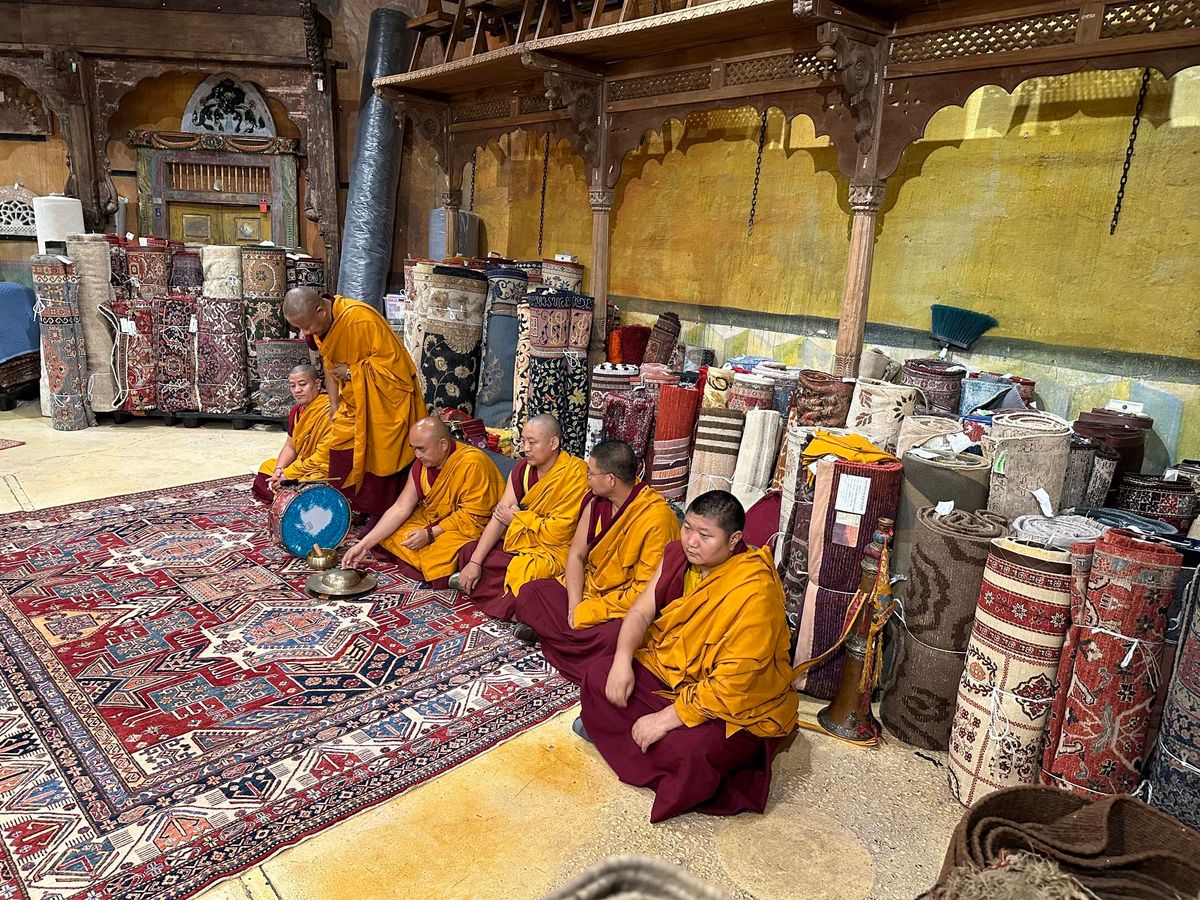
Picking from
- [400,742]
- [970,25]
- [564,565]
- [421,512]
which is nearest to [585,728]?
[400,742]

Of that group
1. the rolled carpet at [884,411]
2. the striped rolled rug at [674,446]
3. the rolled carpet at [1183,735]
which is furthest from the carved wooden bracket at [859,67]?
the rolled carpet at [1183,735]

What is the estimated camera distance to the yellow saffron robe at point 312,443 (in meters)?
5.64

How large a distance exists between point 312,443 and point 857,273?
3965mm

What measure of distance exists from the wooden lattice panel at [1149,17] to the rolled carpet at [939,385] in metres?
1.79

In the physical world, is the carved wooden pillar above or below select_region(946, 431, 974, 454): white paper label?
above

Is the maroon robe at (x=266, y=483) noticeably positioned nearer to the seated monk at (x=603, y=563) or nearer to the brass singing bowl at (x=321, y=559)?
the brass singing bowl at (x=321, y=559)

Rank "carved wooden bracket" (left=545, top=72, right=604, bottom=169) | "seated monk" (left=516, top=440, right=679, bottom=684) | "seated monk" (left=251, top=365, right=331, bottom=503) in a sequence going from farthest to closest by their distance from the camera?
"carved wooden bracket" (left=545, top=72, right=604, bottom=169), "seated monk" (left=251, top=365, right=331, bottom=503), "seated monk" (left=516, top=440, right=679, bottom=684)

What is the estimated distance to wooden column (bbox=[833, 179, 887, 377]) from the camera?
4.77 m

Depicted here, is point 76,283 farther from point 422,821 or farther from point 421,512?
point 422,821

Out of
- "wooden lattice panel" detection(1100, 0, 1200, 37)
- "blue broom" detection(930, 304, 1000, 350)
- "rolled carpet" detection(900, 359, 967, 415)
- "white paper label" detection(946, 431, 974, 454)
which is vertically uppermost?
"wooden lattice panel" detection(1100, 0, 1200, 37)

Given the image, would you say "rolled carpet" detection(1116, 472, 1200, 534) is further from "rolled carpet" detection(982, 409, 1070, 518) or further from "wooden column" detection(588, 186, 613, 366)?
"wooden column" detection(588, 186, 613, 366)

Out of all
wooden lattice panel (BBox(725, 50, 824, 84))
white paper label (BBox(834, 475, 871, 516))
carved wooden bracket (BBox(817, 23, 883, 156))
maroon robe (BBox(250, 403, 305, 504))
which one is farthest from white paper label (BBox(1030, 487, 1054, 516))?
maroon robe (BBox(250, 403, 305, 504))

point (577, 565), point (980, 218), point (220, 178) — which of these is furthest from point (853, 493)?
point (220, 178)

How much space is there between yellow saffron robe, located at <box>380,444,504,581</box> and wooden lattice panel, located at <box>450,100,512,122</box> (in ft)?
14.0
